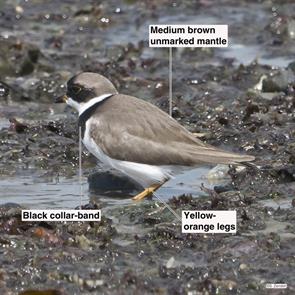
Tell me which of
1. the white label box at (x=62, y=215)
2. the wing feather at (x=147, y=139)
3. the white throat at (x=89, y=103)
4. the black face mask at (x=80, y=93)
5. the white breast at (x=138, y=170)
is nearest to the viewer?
the white label box at (x=62, y=215)

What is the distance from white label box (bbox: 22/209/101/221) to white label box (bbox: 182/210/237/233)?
0.65 m

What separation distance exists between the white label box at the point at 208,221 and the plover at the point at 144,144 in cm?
75

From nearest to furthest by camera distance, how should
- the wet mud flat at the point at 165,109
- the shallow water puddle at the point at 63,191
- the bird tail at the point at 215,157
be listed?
1. the wet mud flat at the point at 165,109
2. the bird tail at the point at 215,157
3. the shallow water puddle at the point at 63,191

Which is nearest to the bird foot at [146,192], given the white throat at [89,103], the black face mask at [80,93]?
the white throat at [89,103]

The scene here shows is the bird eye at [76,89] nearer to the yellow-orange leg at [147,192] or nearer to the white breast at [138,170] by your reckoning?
the white breast at [138,170]

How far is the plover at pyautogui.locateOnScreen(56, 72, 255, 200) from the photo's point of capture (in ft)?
28.8

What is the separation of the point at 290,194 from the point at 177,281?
2176 millimetres

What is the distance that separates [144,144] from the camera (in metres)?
8.89

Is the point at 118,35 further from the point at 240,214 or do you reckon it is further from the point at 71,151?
the point at 240,214

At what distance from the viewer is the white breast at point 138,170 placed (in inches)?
350

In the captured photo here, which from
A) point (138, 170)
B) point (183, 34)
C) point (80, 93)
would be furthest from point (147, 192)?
point (183, 34)

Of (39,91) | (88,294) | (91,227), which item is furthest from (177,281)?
(39,91)

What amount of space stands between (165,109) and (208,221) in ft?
12.7

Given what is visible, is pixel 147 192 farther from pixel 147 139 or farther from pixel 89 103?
pixel 89 103
